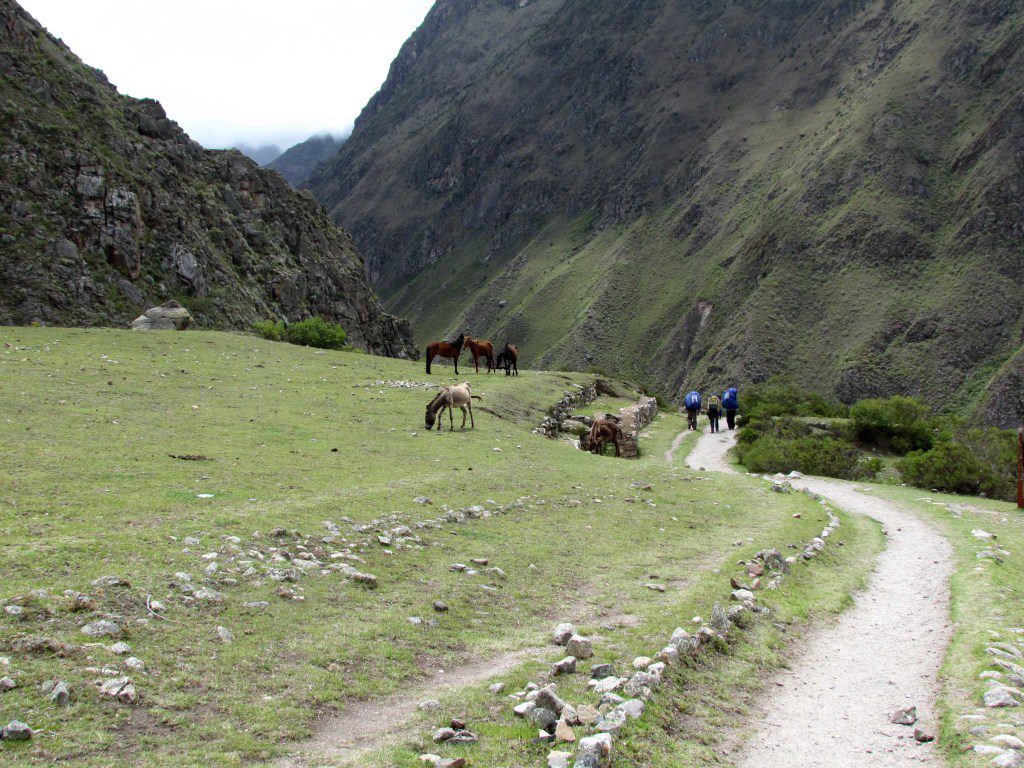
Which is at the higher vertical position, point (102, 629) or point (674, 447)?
point (102, 629)

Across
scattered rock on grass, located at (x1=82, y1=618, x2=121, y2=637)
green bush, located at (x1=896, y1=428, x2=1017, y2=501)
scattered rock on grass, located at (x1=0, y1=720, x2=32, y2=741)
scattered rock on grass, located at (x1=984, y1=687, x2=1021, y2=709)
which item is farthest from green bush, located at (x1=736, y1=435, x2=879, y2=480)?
scattered rock on grass, located at (x1=0, y1=720, x2=32, y2=741)

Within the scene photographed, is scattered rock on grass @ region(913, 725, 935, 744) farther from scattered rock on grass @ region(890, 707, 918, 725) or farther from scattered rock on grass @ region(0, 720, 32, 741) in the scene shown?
scattered rock on grass @ region(0, 720, 32, 741)

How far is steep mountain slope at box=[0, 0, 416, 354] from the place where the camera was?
51.6m

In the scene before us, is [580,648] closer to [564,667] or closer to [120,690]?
[564,667]

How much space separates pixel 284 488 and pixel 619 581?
6986 millimetres

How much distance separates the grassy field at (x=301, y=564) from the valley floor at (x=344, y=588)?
0.13ft

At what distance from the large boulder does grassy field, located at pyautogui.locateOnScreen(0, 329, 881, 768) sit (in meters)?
22.0

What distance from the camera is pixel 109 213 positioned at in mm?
57469

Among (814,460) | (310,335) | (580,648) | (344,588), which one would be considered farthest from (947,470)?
(310,335)

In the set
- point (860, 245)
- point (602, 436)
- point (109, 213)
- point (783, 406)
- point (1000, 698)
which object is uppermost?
point (860, 245)

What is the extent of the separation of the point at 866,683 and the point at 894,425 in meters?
33.5

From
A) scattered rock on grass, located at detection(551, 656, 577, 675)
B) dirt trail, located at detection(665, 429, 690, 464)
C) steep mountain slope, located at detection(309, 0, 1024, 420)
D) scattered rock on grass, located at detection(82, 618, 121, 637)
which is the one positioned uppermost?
steep mountain slope, located at detection(309, 0, 1024, 420)

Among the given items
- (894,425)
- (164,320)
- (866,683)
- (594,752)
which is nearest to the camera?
(594,752)

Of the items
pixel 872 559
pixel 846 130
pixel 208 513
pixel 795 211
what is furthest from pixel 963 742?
pixel 846 130
